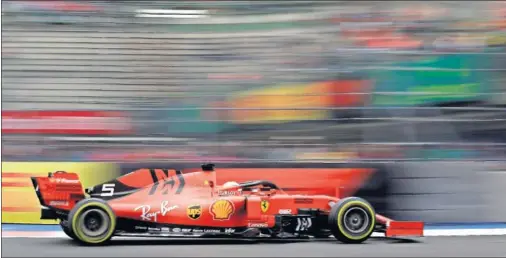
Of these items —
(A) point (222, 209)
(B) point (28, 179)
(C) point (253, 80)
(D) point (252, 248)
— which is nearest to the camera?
(D) point (252, 248)

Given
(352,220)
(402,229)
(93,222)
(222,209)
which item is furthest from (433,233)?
(93,222)

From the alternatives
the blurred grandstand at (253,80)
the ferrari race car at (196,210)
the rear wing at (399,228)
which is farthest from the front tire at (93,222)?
the rear wing at (399,228)

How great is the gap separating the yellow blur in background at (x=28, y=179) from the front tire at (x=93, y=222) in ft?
Result: 5.22

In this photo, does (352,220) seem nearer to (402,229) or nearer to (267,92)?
(402,229)

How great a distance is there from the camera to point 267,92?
11531 mm

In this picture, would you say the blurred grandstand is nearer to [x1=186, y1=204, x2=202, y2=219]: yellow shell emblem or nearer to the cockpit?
the cockpit

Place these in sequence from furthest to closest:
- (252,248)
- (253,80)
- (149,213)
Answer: (253,80) → (149,213) → (252,248)

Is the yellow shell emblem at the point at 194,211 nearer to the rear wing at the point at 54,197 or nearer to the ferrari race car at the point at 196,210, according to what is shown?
the ferrari race car at the point at 196,210

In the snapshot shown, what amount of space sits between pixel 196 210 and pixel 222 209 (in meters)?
0.29

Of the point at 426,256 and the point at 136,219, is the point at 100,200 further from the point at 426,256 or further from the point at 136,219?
the point at 426,256

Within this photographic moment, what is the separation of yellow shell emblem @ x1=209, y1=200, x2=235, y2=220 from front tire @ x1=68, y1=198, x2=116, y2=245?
1085 millimetres

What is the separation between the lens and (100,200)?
797cm

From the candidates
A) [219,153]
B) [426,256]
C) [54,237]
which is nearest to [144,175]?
[54,237]

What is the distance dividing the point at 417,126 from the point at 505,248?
115 inches
